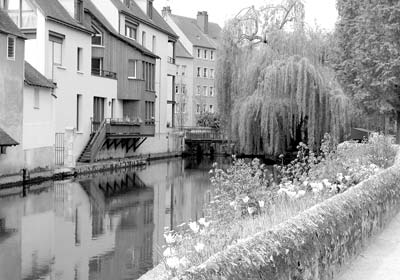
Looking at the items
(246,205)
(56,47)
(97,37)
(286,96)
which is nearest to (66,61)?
(56,47)

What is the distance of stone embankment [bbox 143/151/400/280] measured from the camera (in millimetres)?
4195

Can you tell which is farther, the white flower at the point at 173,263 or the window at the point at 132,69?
the window at the point at 132,69

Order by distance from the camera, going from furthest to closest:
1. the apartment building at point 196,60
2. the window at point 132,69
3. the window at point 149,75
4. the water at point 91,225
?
the apartment building at point 196,60 → the window at point 149,75 → the window at point 132,69 → the water at point 91,225

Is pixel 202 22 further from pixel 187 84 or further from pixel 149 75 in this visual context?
pixel 149 75

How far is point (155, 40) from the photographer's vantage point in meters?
51.0

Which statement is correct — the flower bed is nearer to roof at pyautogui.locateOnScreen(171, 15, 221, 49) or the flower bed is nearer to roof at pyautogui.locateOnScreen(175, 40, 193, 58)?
roof at pyautogui.locateOnScreen(175, 40, 193, 58)

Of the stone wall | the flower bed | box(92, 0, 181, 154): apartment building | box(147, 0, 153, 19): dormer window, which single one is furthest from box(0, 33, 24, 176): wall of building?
box(147, 0, 153, 19): dormer window

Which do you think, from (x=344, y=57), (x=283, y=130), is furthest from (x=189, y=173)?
(x=344, y=57)

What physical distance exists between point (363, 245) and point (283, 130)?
2874cm

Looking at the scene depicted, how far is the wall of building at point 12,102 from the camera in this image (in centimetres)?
2603

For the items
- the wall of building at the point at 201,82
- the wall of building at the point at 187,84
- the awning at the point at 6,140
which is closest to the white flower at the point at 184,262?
the awning at the point at 6,140

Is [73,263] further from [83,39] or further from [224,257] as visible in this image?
[83,39]

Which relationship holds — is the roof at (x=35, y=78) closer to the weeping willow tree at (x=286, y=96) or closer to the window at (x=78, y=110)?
the window at (x=78, y=110)

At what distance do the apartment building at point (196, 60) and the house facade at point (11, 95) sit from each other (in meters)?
46.8
